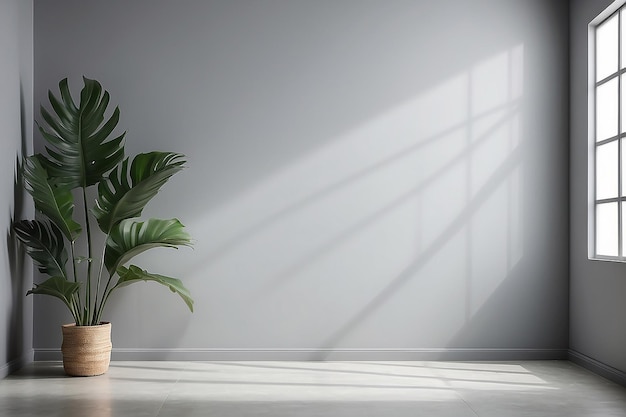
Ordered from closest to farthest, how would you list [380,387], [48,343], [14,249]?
[380,387], [14,249], [48,343]

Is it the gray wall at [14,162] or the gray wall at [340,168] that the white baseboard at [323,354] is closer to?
the gray wall at [340,168]

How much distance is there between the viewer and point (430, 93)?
182 inches

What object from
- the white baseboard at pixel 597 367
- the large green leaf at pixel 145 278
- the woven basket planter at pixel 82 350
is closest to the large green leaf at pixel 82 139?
the large green leaf at pixel 145 278

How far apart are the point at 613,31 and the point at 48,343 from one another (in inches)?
158

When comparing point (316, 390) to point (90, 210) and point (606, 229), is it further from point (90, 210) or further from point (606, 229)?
point (606, 229)

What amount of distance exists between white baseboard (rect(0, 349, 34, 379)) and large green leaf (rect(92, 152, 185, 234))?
951 mm

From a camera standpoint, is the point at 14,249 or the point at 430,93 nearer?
the point at 14,249

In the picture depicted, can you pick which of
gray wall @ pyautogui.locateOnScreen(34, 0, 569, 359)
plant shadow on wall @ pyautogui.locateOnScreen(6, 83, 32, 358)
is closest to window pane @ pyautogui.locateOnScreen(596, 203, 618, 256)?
gray wall @ pyautogui.locateOnScreen(34, 0, 569, 359)

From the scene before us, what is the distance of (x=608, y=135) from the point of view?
4.23 meters

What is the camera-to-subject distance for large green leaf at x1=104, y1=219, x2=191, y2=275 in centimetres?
405

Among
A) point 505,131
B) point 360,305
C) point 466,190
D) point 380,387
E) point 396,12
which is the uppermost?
point 396,12

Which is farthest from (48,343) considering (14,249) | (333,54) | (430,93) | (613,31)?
(613,31)

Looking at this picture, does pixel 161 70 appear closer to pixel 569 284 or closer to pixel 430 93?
pixel 430 93

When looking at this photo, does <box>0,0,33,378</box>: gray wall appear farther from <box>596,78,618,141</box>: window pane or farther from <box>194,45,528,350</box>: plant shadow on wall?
<box>596,78,618,141</box>: window pane
